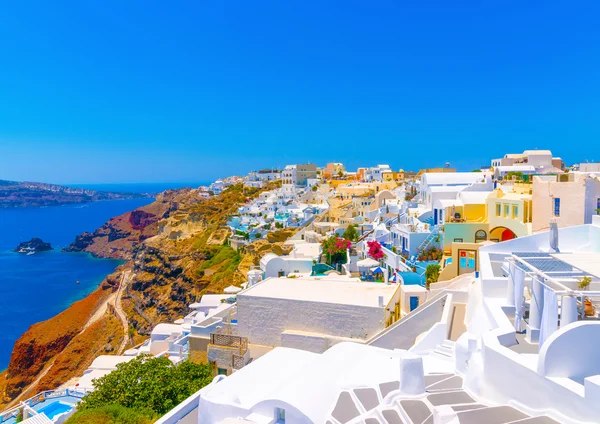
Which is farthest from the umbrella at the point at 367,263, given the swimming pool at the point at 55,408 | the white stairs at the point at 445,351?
the swimming pool at the point at 55,408

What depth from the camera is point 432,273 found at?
1534cm

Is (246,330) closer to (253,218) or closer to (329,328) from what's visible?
(329,328)

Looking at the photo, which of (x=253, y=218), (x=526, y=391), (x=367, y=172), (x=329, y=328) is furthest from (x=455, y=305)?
(x=367, y=172)

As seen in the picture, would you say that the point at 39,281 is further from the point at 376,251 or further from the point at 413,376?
the point at 413,376

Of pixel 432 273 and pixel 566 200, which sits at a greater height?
pixel 566 200

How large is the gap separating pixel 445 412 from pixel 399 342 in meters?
5.89

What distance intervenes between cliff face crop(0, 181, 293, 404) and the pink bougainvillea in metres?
9.04

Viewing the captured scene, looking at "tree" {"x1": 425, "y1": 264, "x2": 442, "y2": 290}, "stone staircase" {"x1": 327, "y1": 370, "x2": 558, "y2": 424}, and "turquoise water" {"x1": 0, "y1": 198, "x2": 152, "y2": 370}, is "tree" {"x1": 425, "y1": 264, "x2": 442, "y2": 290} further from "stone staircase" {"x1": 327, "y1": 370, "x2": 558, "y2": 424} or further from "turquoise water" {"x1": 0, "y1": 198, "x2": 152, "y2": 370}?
"turquoise water" {"x1": 0, "y1": 198, "x2": 152, "y2": 370}

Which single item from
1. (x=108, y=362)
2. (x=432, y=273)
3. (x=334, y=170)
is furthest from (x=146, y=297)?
(x=334, y=170)

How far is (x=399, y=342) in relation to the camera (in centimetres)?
1148

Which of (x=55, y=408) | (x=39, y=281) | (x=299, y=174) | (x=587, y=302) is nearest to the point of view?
(x=587, y=302)

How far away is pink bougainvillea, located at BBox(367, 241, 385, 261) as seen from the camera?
67.5 feet

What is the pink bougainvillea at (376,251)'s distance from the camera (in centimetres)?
2056

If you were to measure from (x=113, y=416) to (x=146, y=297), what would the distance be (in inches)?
1250
